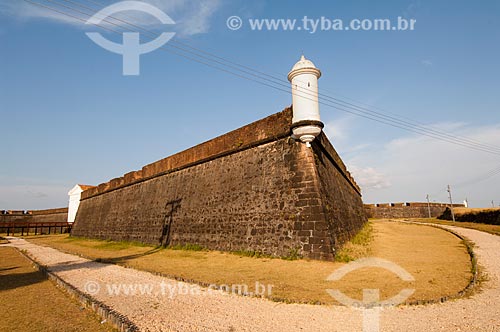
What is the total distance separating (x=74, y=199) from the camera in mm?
38594

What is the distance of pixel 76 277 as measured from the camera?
6.83m

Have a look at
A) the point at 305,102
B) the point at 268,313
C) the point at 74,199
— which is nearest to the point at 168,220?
the point at 305,102

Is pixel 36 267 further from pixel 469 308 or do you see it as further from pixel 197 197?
pixel 469 308

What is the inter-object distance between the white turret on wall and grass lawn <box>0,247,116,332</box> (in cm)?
722

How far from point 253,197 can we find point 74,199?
3809 cm

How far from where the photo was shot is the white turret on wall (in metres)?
8.77

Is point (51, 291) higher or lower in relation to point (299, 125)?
lower

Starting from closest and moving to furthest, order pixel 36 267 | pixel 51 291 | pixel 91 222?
pixel 51 291 < pixel 36 267 < pixel 91 222

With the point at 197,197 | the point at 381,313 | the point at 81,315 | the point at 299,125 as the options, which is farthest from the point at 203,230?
the point at 381,313

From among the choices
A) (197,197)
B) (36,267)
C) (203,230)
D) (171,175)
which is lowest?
(36,267)

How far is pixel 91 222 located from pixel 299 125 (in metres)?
24.6

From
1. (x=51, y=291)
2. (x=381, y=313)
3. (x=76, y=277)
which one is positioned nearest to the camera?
(x=381, y=313)

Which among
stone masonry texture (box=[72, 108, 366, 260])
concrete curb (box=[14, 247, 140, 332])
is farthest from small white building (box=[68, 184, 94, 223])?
concrete curb (box=[14, 247, 140, 332])

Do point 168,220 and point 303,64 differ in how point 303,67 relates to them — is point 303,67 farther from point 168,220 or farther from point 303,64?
point 168,220
